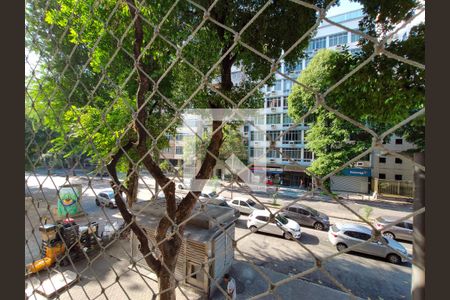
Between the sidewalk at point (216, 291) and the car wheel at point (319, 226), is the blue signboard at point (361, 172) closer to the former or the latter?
the car wheel at point (319, 226)

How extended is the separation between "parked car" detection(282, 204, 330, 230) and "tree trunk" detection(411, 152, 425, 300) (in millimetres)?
5743

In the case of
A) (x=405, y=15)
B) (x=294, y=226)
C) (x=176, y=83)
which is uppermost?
(x=176, y=83)

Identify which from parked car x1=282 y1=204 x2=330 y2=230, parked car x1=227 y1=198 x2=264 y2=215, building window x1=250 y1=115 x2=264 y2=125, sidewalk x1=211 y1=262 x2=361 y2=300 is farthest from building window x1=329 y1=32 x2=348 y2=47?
sidewalk x1=211 y1=262 x2=361 y2=300

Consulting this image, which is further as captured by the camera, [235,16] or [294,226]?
[294,226]

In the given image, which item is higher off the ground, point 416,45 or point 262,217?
point 416,45

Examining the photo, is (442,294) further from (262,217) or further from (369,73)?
(262,217)

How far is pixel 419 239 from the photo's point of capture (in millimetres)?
283

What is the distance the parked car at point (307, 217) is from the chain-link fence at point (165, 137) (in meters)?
0.36

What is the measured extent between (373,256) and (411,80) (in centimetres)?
477

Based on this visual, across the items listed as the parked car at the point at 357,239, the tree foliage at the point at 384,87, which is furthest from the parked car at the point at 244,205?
the tree foliage at the point at 384,87

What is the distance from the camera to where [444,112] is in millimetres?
238

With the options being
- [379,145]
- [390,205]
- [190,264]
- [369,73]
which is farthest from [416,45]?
[390,205]

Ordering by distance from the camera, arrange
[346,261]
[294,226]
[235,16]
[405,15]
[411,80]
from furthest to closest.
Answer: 1. [294,226]
2. [346,261]
3. [235,16]
4. [411,80]
5. [405,15]

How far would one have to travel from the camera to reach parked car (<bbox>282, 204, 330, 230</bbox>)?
19.1 ft
